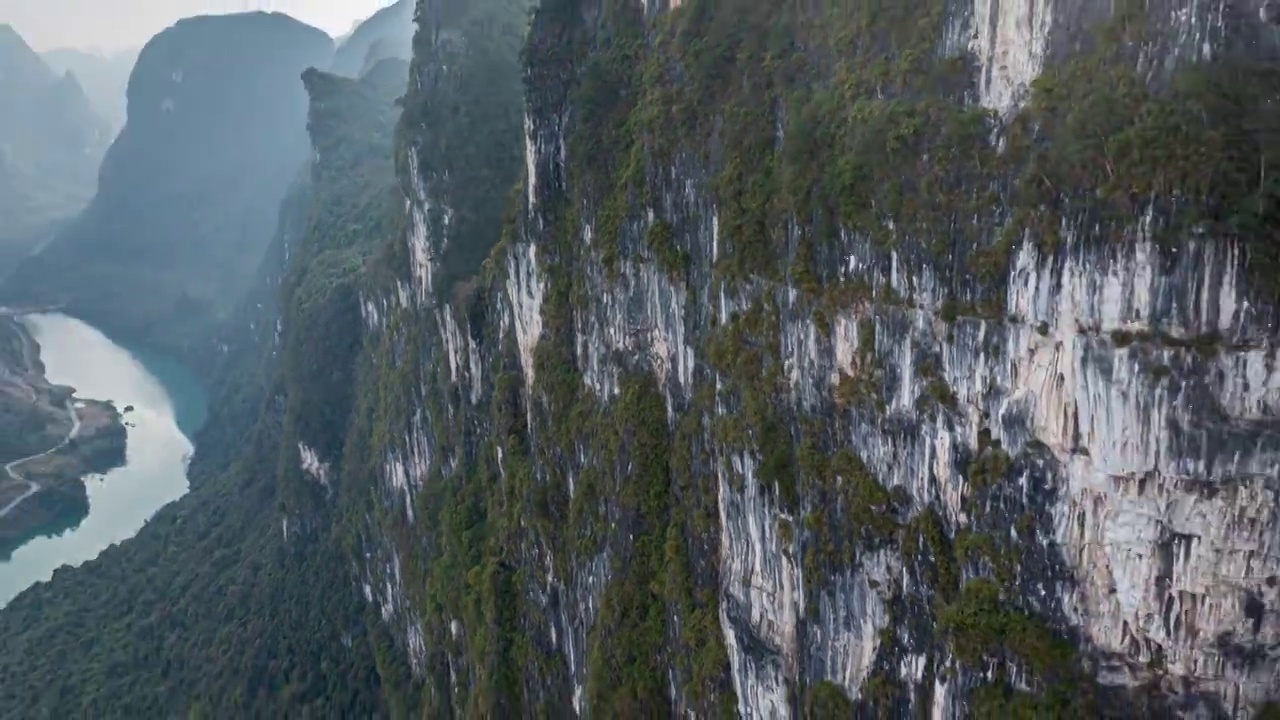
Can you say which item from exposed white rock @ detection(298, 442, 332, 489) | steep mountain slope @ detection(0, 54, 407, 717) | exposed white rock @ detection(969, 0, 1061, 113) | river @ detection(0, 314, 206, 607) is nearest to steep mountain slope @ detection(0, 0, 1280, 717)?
exposed white rock @ detection(969, 0, 1061, 113)

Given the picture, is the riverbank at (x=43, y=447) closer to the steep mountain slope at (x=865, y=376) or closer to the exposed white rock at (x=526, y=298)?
the steep mountain slope at (x=865, y=376)

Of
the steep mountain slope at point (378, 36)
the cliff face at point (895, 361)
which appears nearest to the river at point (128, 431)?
the steep mountain slope at point (378, 36)

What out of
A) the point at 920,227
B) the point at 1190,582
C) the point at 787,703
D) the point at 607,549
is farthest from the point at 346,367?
the point at 1190,582

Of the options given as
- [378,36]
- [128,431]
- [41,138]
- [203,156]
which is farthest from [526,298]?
[41,138]

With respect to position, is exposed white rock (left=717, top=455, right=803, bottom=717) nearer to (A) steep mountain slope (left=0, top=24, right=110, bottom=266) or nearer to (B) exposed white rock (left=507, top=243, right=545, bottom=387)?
(B) exposed white rock (left=507, top=243, right=545, bottom=387)

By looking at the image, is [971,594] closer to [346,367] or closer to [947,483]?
[947,483]

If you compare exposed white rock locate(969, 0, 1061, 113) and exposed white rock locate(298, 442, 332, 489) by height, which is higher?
exposed white rock locate(969, 0, 1061, 113)

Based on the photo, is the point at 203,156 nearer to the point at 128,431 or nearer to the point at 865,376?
the point at 128,431
